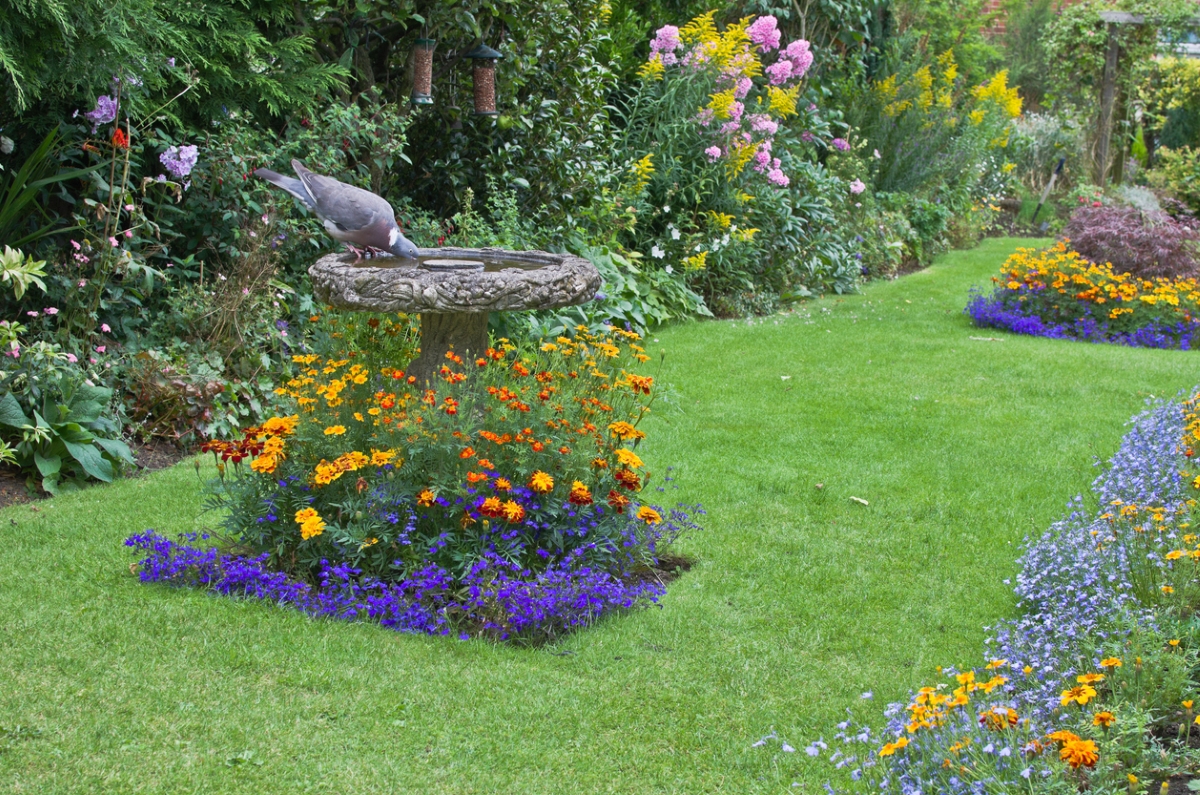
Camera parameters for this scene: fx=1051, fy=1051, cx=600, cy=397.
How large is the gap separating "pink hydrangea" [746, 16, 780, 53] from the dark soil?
7095 millimetres

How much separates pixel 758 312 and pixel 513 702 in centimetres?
714


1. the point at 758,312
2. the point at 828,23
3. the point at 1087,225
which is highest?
the point at 828,23

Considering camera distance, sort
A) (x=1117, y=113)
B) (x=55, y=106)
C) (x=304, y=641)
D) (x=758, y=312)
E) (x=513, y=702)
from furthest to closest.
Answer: (x=1117, y=113) → (x=758, y=312) → (x=55, y=106) → (x=304, y=641) → (x=513, y=702)

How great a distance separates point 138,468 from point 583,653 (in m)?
2.77

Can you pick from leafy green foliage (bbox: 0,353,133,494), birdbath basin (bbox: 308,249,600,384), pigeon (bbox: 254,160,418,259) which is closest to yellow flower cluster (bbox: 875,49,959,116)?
birdbath basin (bbox: 308,249,600,384)

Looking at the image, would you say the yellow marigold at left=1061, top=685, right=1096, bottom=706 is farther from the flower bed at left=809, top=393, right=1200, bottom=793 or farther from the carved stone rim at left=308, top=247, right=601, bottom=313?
the carved stone rim at left=308, top=247, right=601, bottom=313

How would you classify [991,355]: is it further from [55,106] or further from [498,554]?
[55,106]

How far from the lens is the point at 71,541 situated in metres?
3.97

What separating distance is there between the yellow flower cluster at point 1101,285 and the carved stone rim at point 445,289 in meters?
6.39

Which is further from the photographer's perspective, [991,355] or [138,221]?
[991,355]

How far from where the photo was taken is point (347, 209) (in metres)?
4.29

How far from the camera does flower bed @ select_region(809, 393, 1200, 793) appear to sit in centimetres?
225

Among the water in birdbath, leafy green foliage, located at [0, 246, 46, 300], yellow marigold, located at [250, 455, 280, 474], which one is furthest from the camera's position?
leafy green foliage, located at [0, 246, 46, 300]

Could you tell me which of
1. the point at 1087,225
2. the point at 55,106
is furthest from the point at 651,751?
the point at 1087,225
